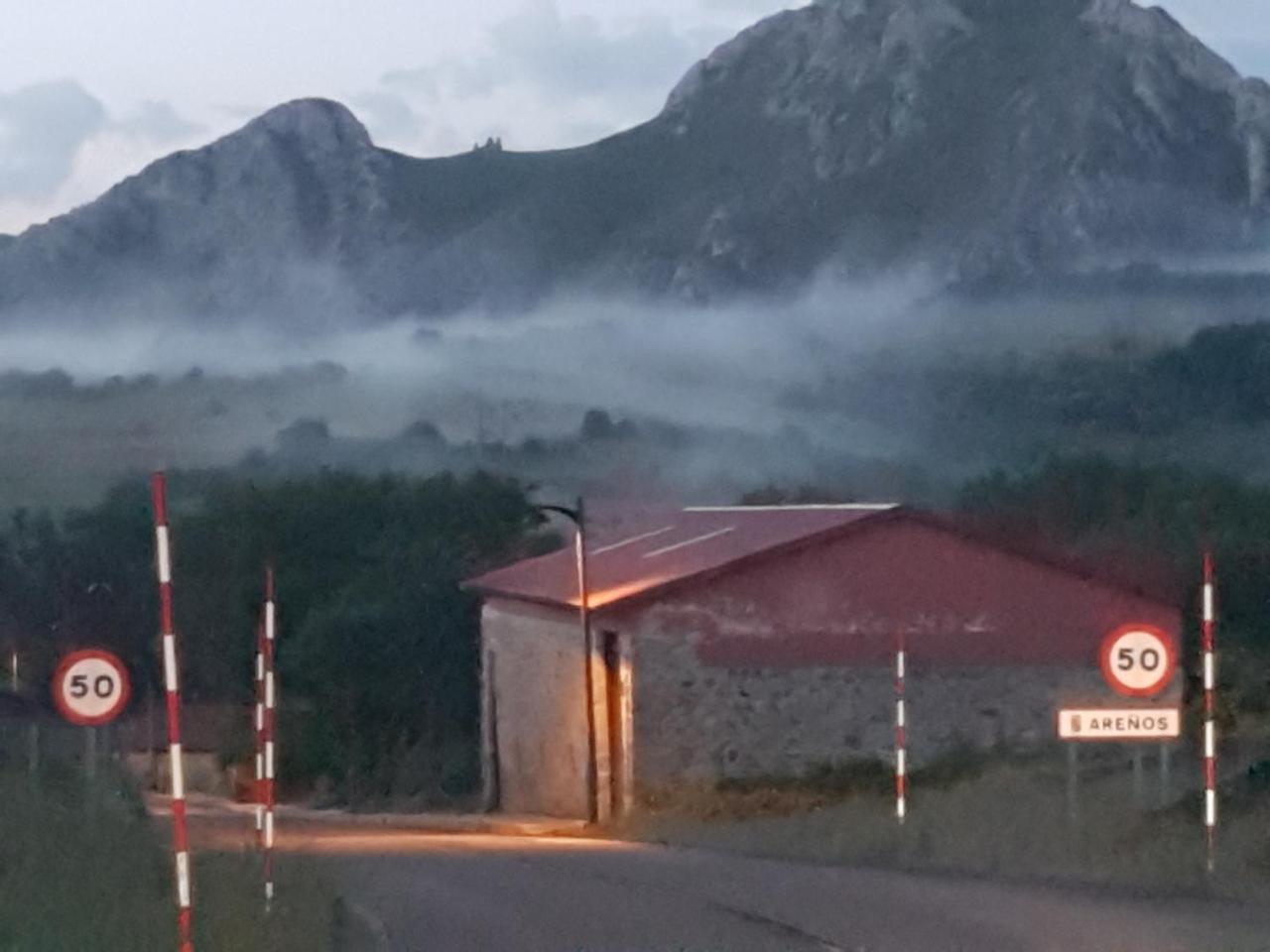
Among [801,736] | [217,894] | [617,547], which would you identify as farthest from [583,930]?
[617,547]

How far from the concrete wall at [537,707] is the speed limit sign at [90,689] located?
22259mm

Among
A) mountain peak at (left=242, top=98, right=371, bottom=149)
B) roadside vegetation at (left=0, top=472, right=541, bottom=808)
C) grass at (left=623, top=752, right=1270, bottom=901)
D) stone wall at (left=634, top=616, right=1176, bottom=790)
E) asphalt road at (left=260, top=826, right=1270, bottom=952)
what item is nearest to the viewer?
asphalt road at (left=260, top=826, right=1270, bottom=952)

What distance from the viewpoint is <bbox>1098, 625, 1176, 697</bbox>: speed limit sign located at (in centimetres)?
1457

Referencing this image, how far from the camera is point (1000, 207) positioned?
78250 mm

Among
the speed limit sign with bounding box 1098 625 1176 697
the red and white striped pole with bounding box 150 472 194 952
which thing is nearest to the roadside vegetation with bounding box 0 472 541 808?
the speed limit sign with bounding box 1098 625 1176 697

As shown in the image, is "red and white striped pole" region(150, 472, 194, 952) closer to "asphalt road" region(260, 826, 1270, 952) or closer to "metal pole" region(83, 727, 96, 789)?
"asphalt road" region(260, 826, 1270, 952)

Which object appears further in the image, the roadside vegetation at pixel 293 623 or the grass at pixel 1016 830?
the roadside vegetation at pixel 293 623

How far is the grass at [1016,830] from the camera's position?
14445 mm

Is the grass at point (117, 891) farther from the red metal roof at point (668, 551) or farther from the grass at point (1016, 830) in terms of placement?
Result: the red metal roof at point (668, 551)

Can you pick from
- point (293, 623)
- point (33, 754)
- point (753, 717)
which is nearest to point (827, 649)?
point (753, 717)

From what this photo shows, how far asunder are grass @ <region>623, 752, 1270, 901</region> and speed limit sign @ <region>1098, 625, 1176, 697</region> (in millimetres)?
1179

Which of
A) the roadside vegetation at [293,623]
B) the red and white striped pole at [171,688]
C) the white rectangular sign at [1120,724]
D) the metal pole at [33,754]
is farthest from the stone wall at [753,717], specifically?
the red and white striped pole at [171,688]

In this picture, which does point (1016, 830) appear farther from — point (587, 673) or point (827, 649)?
point (587, 673)

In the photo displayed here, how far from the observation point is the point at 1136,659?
14.6 meters
